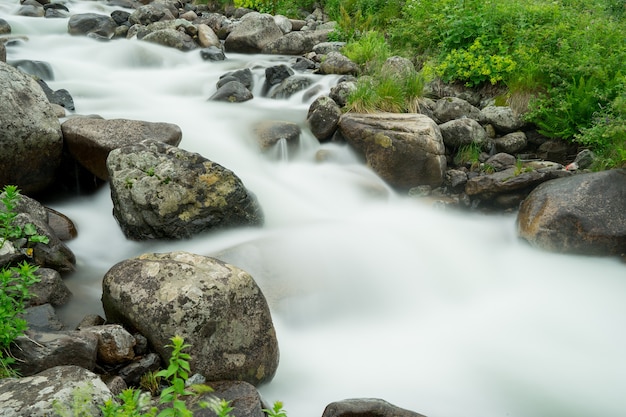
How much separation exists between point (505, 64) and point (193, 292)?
6.70 m

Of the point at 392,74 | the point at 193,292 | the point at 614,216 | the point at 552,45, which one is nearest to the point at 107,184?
the point at 193,292

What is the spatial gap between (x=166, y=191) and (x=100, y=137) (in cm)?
131

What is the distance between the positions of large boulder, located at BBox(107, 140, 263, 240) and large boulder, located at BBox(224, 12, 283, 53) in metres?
7.67

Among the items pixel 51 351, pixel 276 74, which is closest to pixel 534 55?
pixel 276 74

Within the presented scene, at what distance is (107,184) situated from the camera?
642 cm

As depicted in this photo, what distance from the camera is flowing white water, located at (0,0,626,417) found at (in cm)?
429

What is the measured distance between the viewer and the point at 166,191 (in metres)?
5.35

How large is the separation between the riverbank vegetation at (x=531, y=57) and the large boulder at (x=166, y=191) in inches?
133

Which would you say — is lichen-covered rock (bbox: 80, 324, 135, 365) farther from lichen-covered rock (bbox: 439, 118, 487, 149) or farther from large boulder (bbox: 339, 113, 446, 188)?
lichen-covered rock (bbox: 439, 118, 487, 149)

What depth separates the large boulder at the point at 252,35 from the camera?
12.6m

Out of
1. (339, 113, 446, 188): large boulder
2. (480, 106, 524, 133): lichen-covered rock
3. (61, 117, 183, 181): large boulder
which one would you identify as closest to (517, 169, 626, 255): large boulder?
(339, 113, 446, 188): large boulder

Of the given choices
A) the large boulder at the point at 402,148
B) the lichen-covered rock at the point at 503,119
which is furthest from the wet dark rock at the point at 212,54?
the lichen-covered rock at the point at 503,119

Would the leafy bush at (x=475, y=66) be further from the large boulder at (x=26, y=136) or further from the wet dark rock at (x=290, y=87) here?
the large boulder at (x=26, y=136)

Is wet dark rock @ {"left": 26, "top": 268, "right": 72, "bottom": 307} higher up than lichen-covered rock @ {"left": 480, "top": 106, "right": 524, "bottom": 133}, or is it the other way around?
lichen-covered rock @ {"left": 480, "top": 106, "right": 524, "bottom": 133}
